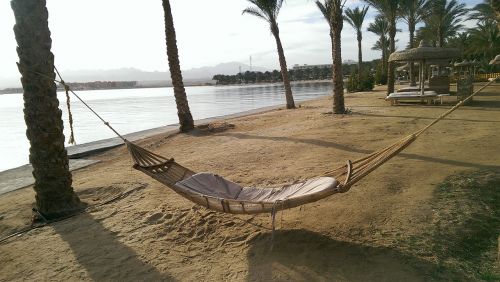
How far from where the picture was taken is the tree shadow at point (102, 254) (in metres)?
2.96

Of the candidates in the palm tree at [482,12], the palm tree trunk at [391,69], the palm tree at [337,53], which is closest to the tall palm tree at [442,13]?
the palm tree at [482,12]

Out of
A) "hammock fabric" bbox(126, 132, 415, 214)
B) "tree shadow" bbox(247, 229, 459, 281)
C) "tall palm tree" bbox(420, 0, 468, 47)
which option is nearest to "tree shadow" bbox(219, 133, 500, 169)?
"hammock fabric" bbox(126, 132, 415, 214)

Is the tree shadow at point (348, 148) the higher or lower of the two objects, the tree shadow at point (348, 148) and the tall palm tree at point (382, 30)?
the lower

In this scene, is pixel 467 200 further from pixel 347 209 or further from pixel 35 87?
pixel 35 87

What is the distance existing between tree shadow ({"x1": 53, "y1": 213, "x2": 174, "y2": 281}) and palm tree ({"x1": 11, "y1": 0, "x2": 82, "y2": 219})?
41 centimetres

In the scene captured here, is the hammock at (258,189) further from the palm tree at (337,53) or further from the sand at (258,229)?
the palm tree at (337,53)

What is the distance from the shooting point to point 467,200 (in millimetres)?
3521

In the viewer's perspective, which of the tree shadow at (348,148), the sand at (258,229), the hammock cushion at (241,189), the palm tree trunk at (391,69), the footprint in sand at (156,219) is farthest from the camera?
the palm tree trunk at (391,69)

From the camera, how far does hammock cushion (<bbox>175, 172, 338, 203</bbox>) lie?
10.4ft

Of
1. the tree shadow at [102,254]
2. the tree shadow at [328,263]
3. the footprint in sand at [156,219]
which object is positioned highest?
the footprint in sand at [156,219]

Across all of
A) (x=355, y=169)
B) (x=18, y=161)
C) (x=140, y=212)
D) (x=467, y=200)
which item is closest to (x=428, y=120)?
(x=467, y=200)

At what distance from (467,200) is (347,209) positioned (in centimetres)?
108

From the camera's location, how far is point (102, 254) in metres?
3.32

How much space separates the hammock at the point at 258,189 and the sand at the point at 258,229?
35 centimetres
